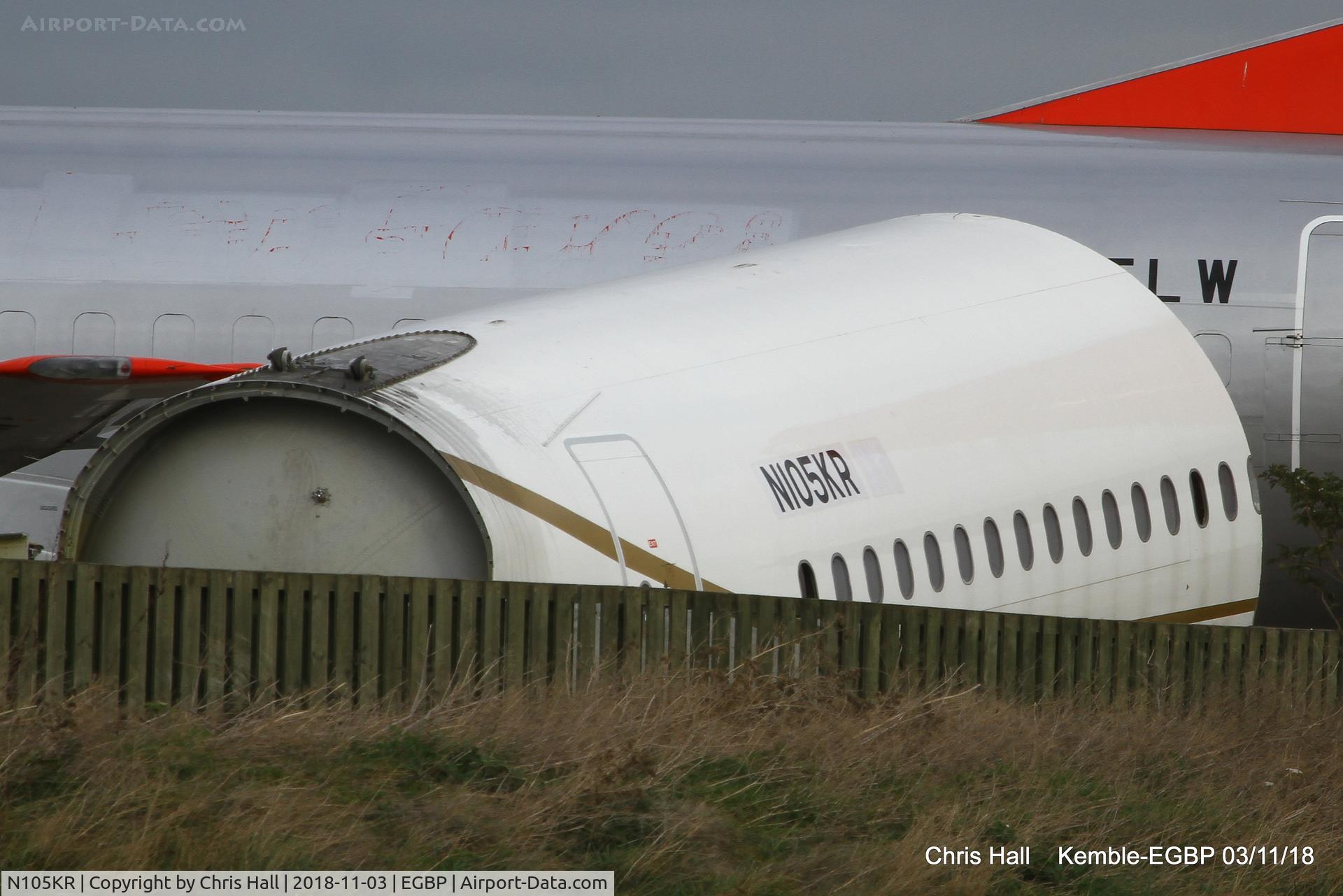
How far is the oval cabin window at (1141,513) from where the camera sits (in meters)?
13.8

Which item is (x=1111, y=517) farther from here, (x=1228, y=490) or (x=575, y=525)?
(x=575, y=525)

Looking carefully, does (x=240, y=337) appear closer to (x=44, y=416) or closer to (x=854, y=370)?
(x=44, y=416)

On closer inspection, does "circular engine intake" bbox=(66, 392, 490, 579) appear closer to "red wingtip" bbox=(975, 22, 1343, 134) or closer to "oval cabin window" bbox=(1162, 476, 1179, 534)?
"oval cabin window" bbox=(1162, 476, 1179, 534)

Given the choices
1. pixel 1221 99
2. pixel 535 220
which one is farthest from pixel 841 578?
pixel 1221 99

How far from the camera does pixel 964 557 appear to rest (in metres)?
12.4

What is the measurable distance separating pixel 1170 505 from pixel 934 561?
3088mm

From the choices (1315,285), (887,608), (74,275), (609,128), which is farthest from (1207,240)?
(74,275)

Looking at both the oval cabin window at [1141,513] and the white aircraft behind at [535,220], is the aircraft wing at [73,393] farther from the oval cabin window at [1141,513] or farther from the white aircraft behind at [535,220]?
the oval cabin window at [1141,513]

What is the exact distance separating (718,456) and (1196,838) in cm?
398

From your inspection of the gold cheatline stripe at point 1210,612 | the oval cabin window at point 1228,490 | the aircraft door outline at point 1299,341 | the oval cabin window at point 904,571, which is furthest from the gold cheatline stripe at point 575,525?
the aircraft door outline at point 1299,341

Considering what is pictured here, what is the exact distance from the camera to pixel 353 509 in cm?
1042

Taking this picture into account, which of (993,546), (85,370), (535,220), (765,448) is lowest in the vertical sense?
(993,546)

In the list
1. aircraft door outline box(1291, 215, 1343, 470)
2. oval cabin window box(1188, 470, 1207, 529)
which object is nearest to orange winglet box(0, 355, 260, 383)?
oval cabin window box(1188, 470, 1207, 529)
